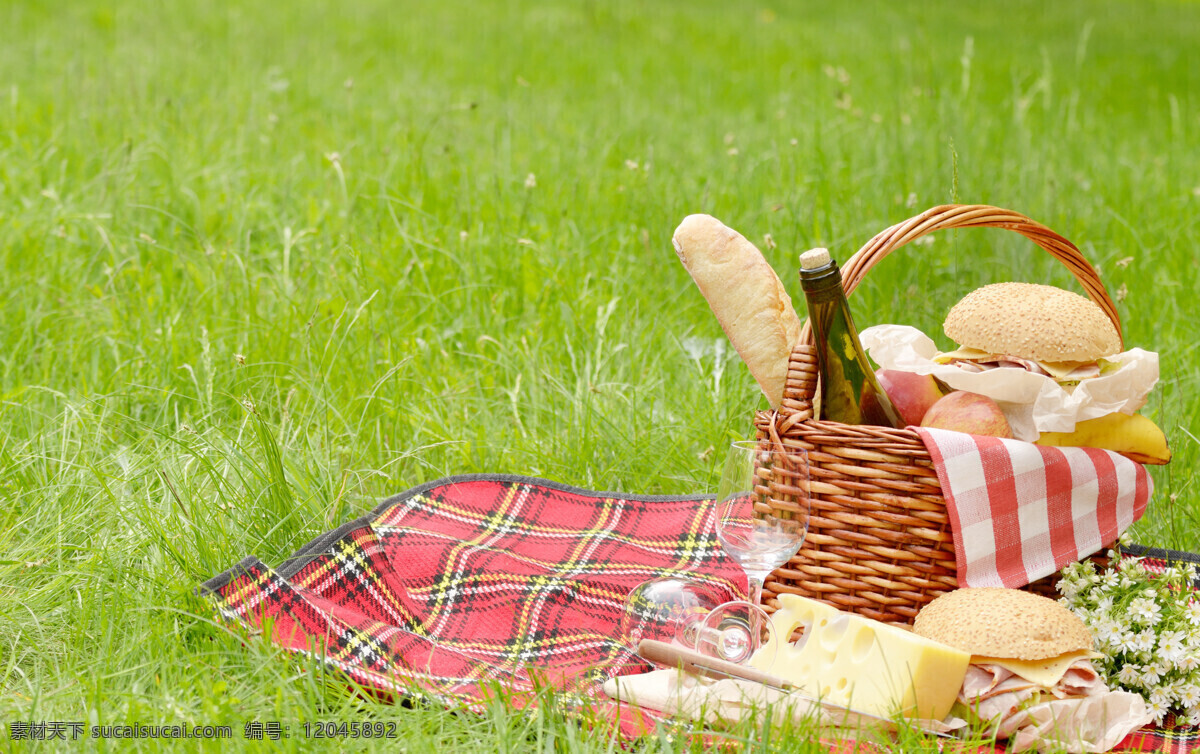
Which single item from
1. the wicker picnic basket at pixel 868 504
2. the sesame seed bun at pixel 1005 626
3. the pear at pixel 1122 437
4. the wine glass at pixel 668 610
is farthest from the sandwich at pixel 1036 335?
the wine glass at pixel 668 610

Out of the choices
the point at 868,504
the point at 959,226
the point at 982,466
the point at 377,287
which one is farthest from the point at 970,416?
the point at 377,287

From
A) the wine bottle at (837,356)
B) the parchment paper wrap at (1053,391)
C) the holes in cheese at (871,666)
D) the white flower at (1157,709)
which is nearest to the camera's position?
the holes in cheese at (871,666)

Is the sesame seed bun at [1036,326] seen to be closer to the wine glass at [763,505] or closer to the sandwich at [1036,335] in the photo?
the sandwich at [1036,335]

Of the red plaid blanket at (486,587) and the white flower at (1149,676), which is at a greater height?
the white flower at (1149,676)

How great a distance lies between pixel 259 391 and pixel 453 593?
3.50 feet

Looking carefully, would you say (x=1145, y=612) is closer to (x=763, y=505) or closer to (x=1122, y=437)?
(x=1122, y=437)

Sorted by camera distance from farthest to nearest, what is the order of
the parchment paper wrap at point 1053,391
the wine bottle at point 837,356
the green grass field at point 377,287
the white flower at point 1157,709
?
the green grass field at point 377,287 → the parchment paper wrap at point 1053,391 → the wine bottle at point 837,356 → the white flower at point 1157,709

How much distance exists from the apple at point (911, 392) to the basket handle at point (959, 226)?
25 cm

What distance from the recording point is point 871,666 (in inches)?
66.7

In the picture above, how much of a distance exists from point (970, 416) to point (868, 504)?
0.27 metres

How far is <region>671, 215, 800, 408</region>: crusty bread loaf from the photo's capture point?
6.77ft

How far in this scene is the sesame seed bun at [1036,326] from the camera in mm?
1997

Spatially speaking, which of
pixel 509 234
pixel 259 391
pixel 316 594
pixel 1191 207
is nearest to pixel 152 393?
pixel 259 391

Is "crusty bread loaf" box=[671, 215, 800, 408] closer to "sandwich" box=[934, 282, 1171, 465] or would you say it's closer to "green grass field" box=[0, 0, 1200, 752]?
"sandwich" box=[934, 282, 1171, 465]
